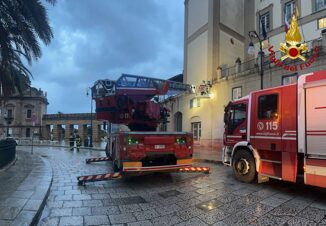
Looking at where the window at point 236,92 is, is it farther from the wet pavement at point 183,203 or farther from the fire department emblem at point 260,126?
the fire department emblem at point 260,126

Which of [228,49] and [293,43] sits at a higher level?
[228,49]

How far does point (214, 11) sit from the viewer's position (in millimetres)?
27516

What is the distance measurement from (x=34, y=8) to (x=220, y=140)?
1878 centimetres

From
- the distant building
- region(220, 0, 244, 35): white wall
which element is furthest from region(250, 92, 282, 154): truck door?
the distant building

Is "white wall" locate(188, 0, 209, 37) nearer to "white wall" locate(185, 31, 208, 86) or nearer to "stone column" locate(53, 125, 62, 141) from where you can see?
"white wall" locate(185, 31, 208, 86)

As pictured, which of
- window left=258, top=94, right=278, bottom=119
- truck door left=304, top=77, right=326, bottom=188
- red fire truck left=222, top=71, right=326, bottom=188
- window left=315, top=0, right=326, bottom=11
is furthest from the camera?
window left=315, top=0, right=326, bottom=11

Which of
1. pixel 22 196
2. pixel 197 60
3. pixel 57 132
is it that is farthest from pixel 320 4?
pixel 57 132

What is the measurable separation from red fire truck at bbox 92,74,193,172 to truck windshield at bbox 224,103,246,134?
1565 mm

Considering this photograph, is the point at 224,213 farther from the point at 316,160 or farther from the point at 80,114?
the point at 80,114

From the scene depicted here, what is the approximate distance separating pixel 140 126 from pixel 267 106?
16.1 feet

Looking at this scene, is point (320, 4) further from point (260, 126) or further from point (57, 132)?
point (57, 132)

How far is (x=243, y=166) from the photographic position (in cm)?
912

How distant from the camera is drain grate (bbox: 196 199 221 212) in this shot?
20.5 ft

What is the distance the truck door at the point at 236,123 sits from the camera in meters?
9.41
